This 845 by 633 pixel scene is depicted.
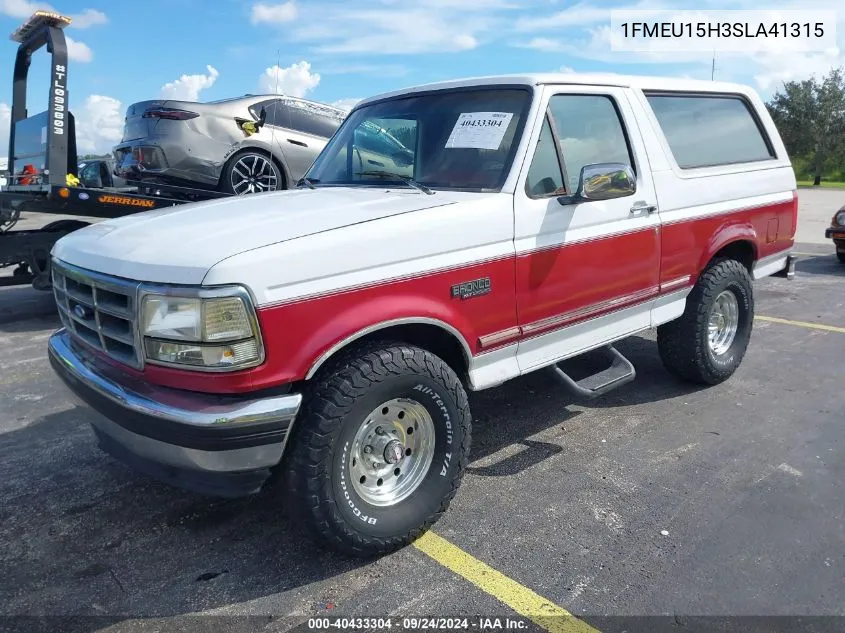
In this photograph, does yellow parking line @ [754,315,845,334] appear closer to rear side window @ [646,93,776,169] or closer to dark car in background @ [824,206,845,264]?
rear side window @ [646,93,776,169]

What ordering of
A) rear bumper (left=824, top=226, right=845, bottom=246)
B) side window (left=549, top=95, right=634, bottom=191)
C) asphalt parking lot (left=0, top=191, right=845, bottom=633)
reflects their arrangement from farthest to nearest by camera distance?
rear bumper (left=824, top=226, right=845, bottom=246) → side window (left=549, top=95, right=634, bottom=191) → asphalt parking lot (left=0, top=191, right=845, bottom=633)

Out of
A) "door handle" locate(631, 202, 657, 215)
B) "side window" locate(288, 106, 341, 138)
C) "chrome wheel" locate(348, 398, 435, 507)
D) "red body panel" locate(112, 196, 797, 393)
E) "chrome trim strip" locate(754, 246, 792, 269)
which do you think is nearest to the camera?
"red body panel" locate(112, 196, 797, 393)

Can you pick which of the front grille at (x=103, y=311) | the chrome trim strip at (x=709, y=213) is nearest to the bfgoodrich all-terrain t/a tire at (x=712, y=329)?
the chrome trim strip at (x=709, y=213)

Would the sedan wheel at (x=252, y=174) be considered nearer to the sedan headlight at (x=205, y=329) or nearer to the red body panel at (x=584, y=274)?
the red body panel at (x=584, y=274)

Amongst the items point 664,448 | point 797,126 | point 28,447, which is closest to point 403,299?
point 664,448

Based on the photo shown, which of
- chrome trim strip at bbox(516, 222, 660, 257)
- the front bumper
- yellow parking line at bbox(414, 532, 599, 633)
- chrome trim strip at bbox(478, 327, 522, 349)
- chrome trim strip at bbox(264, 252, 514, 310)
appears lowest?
yellow parking line at bbox(414, 532, 599, 633)

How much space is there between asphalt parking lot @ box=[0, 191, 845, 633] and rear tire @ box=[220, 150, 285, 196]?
3769 millimetres

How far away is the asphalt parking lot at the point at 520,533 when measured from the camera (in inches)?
105

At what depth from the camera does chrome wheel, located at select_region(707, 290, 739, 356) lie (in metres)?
5.03

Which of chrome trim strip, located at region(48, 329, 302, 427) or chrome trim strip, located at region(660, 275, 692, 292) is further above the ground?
chrome trim strip, located at region(660, 275, 692, 292)

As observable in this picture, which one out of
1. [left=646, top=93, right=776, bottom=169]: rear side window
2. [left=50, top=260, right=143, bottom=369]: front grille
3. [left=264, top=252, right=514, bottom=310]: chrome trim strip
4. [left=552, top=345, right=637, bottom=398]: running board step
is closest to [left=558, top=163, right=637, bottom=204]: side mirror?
[left=264, top=252, right=514, bottom=310]: chrome trim strip

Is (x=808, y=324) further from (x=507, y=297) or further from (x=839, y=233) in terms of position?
(x=507, y=297)

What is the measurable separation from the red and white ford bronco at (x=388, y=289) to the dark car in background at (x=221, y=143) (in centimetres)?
373

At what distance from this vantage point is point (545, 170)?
11.6ft
